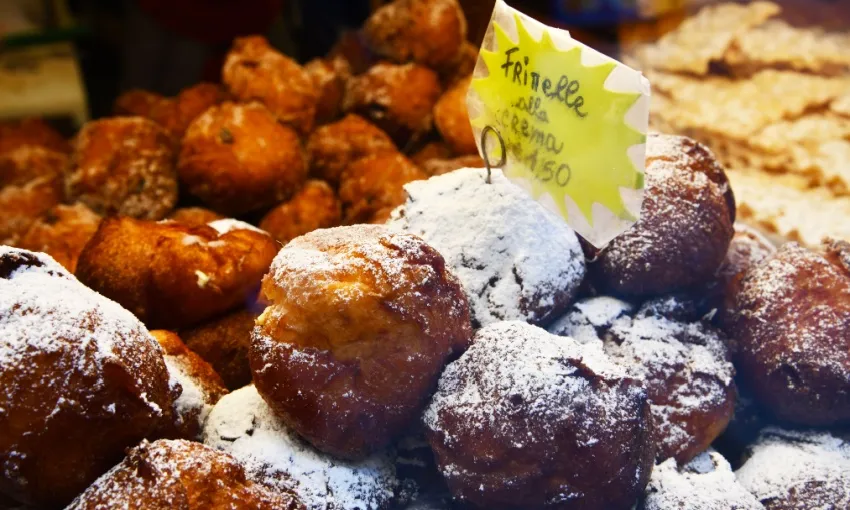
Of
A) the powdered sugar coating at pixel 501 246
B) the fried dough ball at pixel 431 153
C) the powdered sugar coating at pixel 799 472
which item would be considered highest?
the powdered sugar coating at pixel 501 246

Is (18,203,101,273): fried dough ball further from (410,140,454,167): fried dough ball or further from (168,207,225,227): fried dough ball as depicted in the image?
(410,140,454,167): fried dough ball

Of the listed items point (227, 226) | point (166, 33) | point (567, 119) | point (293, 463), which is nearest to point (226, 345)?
point (227, 226)

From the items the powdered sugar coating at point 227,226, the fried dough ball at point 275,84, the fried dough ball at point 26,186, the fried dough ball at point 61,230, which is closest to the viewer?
the powdered sugar coating at point 227,226

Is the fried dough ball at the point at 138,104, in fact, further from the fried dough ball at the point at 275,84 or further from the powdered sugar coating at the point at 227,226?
the powdered sugar coating at the point at 227,226

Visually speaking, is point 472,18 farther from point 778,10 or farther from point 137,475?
point 137,475

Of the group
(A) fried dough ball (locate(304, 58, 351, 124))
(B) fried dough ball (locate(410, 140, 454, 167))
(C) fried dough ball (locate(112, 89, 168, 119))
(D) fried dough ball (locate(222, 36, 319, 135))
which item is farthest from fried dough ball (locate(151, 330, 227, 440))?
(C) fried dough ball (locate(112, 89, 168, 119))

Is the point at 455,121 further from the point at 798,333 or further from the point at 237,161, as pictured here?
the point at 798,333

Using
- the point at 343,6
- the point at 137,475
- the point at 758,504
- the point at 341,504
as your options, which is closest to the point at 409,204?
the point at 341,504

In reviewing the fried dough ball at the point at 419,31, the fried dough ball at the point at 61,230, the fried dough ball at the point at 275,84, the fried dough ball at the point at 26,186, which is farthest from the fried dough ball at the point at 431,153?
the fried dough ball at the point at 26,186
